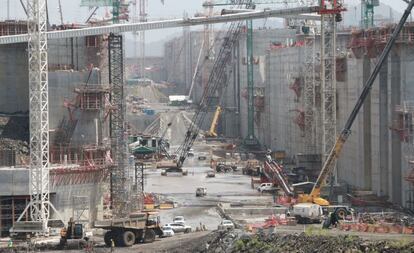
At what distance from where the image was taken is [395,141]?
60.0 metres

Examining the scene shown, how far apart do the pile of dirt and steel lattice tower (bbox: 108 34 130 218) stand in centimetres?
1445

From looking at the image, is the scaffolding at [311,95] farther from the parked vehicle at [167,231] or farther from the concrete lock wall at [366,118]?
the parked vehicle at [167,231]

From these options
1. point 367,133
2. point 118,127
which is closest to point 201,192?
point 367,133

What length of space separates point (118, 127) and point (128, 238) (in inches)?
570

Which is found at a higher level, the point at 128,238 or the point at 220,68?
the point at 220,68

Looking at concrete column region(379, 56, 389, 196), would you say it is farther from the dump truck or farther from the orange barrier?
the dump truck

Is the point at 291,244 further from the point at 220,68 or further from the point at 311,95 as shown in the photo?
the point at 220,68

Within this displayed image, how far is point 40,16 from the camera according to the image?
50594mm

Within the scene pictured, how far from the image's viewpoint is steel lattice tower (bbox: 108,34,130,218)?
192ft

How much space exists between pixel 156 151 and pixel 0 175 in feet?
156

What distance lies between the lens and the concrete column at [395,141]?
59.7 meters

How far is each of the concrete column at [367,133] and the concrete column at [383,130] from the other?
251cm

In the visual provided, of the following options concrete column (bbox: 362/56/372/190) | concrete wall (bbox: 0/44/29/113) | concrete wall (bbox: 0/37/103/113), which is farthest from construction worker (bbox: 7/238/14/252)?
concrete column (bbox: 362/56/372/190)

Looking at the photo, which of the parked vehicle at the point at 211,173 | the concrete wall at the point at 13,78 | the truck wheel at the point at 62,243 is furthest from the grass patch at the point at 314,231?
the parked vehicle at the point at 211,173
